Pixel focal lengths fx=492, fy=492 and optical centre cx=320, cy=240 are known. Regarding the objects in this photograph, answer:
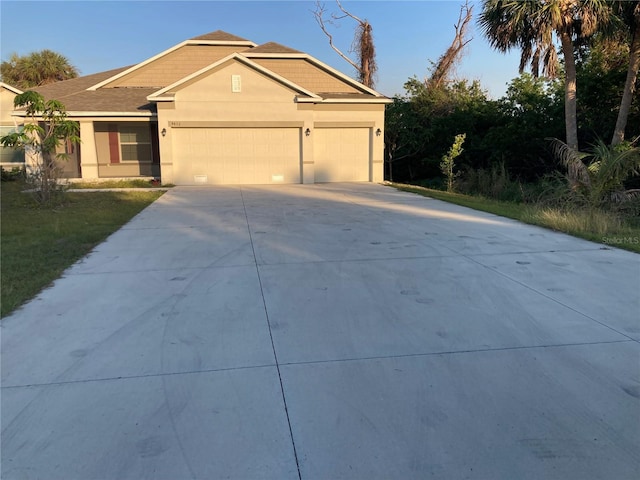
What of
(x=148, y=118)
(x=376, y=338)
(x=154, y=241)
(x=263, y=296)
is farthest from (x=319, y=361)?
(x=148, y=118)

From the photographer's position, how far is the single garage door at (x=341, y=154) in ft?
70.9

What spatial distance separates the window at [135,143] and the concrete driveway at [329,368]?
16.8 meters

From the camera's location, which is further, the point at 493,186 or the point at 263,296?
the point at 493,186

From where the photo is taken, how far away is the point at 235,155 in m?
20.6

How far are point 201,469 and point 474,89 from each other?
3145cm

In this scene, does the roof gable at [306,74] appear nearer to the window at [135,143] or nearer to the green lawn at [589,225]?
the window at [135,143]

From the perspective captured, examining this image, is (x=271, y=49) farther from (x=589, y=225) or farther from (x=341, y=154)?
(x=589, y=225)

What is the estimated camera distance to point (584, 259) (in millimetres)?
7148

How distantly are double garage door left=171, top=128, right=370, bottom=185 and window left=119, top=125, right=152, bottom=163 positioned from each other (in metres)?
3.46

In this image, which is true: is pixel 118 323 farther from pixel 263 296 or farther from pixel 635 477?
pixel 635 477

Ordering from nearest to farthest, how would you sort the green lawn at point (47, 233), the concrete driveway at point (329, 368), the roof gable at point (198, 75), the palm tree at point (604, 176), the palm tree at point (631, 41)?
the concrete driveway at point (329, 368) < the green lawn at point (47, 233) < the palm tree at point (604, 176) < the palm tree at point (631, 41) < the roof gable at point (198, 75)

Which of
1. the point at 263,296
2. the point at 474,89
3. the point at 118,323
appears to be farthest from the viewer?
the point at 474,89

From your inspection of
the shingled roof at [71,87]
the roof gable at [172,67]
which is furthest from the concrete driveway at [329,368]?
the shingled roof at [71,87]

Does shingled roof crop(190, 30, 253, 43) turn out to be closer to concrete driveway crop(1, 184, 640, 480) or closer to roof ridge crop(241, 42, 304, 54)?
roof ridge crop(241, 42, 304, 54)
